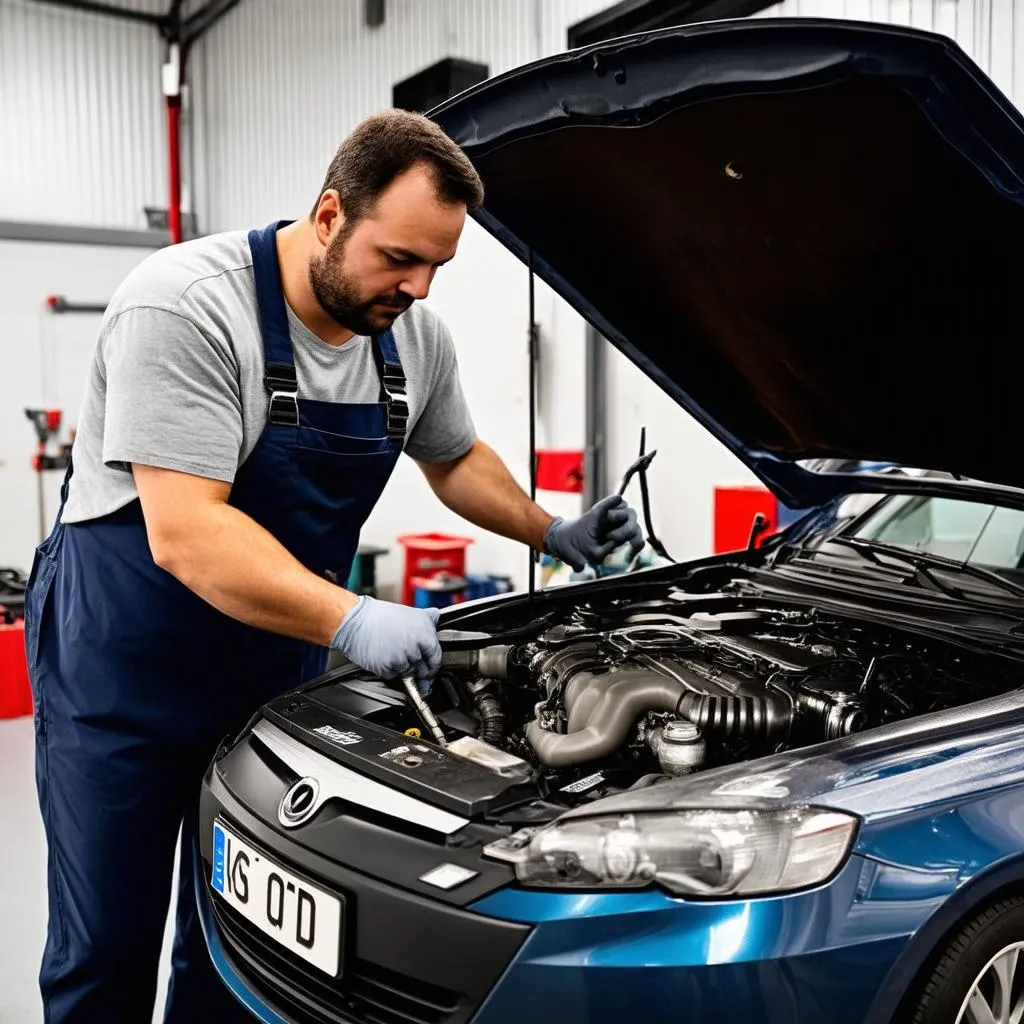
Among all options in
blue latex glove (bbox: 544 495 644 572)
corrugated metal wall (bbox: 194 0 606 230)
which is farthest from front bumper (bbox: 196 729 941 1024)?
corrugated metal wall (bbox: 194 0 606 230)

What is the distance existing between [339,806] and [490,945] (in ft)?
1.10

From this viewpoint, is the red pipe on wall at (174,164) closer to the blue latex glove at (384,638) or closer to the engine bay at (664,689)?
the engine bay at (664,689)

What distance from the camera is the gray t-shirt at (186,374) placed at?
1620mm

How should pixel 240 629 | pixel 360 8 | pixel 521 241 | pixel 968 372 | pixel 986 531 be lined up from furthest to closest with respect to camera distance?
pixel 360 8, pixel 986 531, pixel 521 241, pixel 968 372, pixel 240 629

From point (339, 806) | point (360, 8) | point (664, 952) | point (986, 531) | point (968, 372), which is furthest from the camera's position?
point (360, 8)

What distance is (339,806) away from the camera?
4.87ft

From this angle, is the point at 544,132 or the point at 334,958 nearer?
the point at 334,958

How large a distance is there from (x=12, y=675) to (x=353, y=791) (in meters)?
3.37

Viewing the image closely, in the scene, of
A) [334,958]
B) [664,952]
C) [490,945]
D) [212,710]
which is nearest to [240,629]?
[212,710]

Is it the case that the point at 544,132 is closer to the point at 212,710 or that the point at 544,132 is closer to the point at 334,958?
the point at 212,710

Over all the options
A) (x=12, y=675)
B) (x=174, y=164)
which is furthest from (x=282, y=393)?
Answer: (x=174, y=164)

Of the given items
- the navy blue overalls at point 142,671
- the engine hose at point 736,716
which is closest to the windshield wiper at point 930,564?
the engine hose at point 736,716

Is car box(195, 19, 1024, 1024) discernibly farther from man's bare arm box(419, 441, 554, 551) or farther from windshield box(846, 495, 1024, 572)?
man's bare arm box(419, 441, 554, 551)

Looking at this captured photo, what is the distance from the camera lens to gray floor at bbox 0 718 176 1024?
87.7 inches
